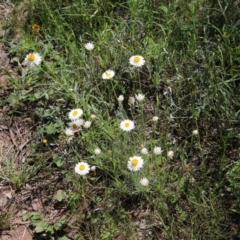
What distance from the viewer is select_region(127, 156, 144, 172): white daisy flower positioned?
2.05 m

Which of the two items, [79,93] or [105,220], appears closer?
[105,220]

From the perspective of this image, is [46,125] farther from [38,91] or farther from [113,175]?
[113,175]

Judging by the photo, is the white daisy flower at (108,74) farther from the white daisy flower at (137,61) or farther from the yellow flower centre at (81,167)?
the yellow flower centre at (81,167)

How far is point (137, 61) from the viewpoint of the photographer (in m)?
2.37

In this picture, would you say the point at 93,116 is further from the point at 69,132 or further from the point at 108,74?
the point at 108,74

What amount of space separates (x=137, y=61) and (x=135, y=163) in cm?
55

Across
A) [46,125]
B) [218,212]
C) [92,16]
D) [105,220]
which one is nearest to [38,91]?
[46,125]

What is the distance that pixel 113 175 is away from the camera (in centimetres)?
226

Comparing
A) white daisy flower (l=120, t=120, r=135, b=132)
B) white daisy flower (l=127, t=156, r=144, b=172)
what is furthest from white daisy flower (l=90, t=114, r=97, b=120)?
white daisy flower (l=127, t=156, r=144, b=172)

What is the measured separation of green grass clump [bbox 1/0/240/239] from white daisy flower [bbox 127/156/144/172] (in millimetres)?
21

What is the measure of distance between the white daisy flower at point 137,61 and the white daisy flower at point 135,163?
0.51 m

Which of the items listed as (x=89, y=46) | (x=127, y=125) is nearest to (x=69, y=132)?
(x=127, y=125)

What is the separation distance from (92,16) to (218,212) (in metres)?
1.30

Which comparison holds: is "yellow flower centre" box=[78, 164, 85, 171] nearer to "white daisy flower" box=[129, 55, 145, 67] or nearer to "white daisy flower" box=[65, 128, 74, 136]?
"white daisy flower" box=[65, 128, 74, 136]
